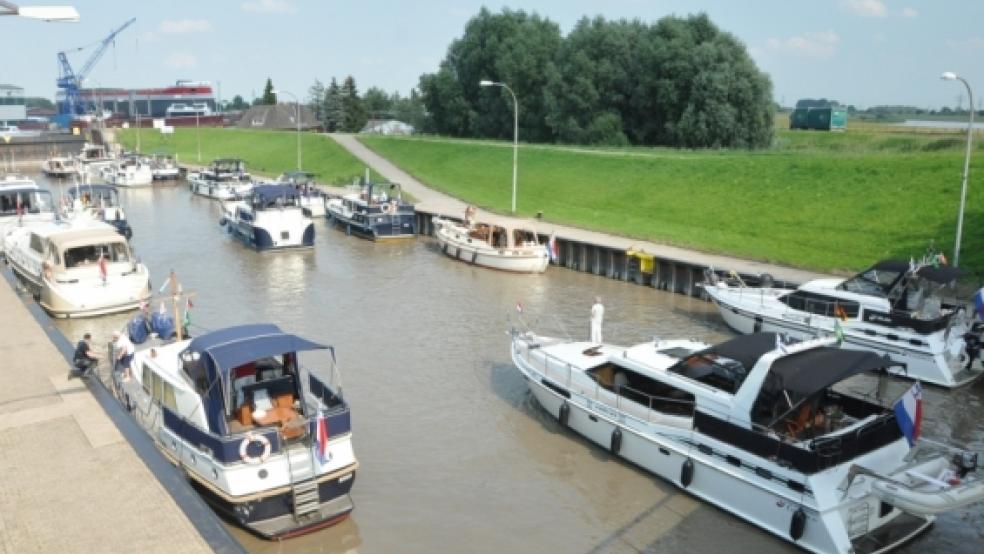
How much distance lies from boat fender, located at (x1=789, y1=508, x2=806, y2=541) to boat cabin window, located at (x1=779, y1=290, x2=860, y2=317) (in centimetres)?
1076

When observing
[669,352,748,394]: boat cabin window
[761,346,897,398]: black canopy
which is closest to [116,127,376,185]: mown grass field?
[669,352,748,394]: boat cabin window

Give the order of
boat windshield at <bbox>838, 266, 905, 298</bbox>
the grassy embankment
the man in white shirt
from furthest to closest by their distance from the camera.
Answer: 1. the grassy embankment
2. boat windshield at <bbox>838, 266, 905, 298</bbox>
3. the man in white shirt

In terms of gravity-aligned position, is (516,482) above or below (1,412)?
below

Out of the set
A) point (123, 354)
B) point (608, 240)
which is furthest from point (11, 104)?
point (123, 354)

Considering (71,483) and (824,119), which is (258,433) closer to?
(71,483)

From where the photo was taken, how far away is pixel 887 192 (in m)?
37.0

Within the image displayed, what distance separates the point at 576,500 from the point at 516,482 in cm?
130

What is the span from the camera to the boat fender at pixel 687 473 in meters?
15.3

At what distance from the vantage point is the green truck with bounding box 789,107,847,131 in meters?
94.4

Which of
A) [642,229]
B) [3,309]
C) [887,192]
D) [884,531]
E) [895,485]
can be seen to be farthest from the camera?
[642,229]

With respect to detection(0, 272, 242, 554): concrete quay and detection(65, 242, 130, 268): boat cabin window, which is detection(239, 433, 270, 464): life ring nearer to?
detection(0, 272, 242, 554): concrete quay

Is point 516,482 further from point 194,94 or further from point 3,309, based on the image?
point 194,94

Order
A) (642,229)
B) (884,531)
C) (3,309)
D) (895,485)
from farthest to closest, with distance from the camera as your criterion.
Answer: (642,229) < (3,309) < (884,531) < (895,485)

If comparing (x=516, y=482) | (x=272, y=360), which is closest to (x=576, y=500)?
(x=516, y=482)
